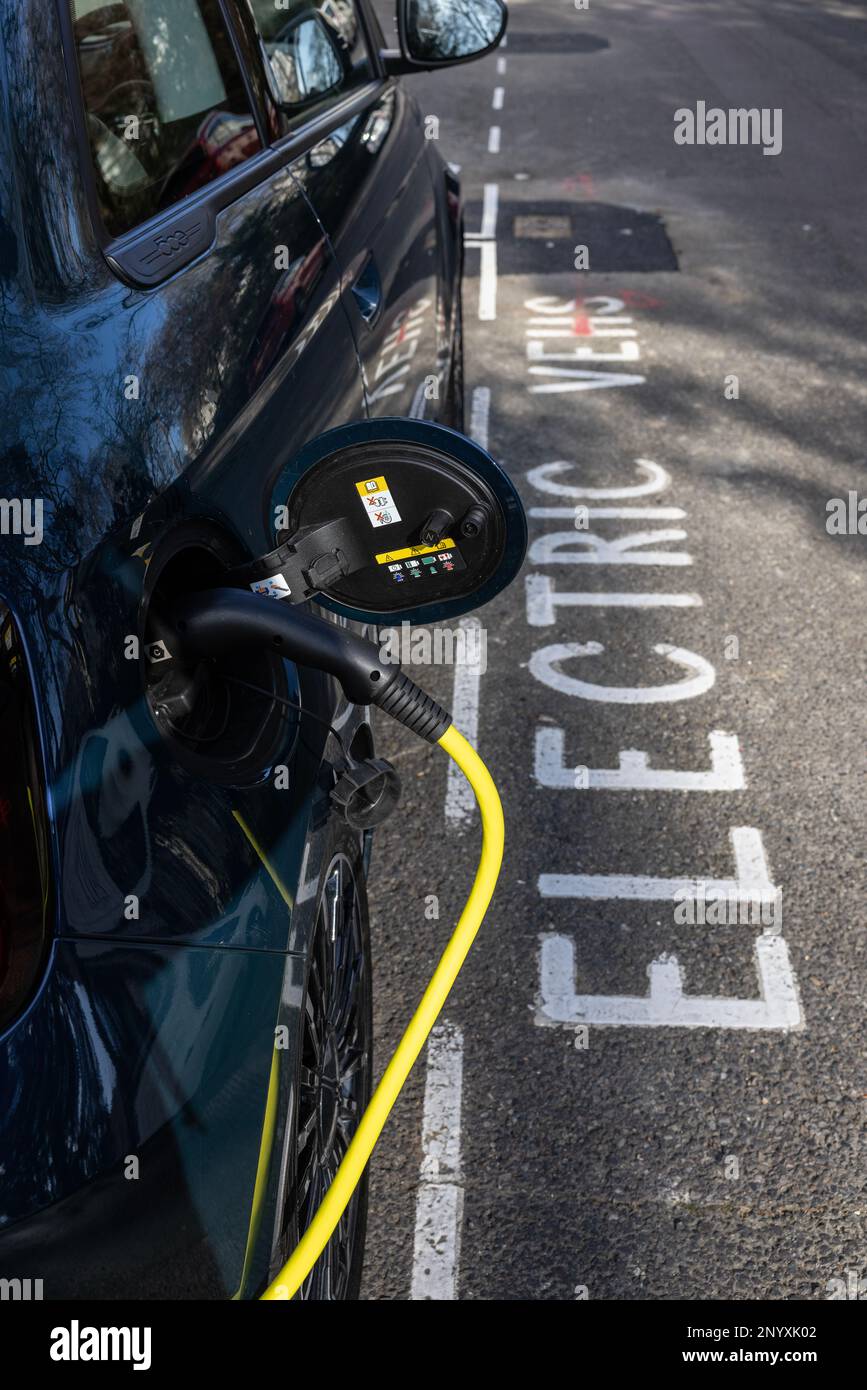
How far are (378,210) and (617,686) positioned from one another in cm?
176

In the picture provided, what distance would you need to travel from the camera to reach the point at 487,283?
8570 millimetres

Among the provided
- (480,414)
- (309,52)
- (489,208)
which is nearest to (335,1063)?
(309,52)

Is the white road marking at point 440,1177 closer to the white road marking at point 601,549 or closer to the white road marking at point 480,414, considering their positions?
the white road marking at point 601,549

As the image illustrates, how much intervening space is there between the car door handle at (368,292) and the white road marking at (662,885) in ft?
5.04

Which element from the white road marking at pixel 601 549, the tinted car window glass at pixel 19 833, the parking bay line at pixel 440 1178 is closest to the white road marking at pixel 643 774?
the parking bay line at pixel 440 1178

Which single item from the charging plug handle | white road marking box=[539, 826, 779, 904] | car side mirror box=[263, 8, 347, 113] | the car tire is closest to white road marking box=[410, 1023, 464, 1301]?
the car tire

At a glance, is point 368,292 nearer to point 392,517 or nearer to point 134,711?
point 392,517

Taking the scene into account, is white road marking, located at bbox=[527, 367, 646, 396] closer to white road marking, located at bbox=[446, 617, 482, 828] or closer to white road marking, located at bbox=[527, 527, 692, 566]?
white road marking, located at bbox=[527, 527, 692, 566]

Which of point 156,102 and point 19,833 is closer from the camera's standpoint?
point 19,833

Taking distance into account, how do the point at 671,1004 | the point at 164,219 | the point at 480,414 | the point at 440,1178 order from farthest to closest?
the point at 480,414, the point at 671,1004, the point at 440,1178, the point at 164,219

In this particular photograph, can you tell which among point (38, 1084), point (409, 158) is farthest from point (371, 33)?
point (38, 1084)

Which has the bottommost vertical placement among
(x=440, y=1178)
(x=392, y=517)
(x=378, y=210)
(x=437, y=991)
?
(x=440, y=1178)

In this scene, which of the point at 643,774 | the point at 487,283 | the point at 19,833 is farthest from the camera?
the point at 487,283

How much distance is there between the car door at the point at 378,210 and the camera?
2.91 metres
